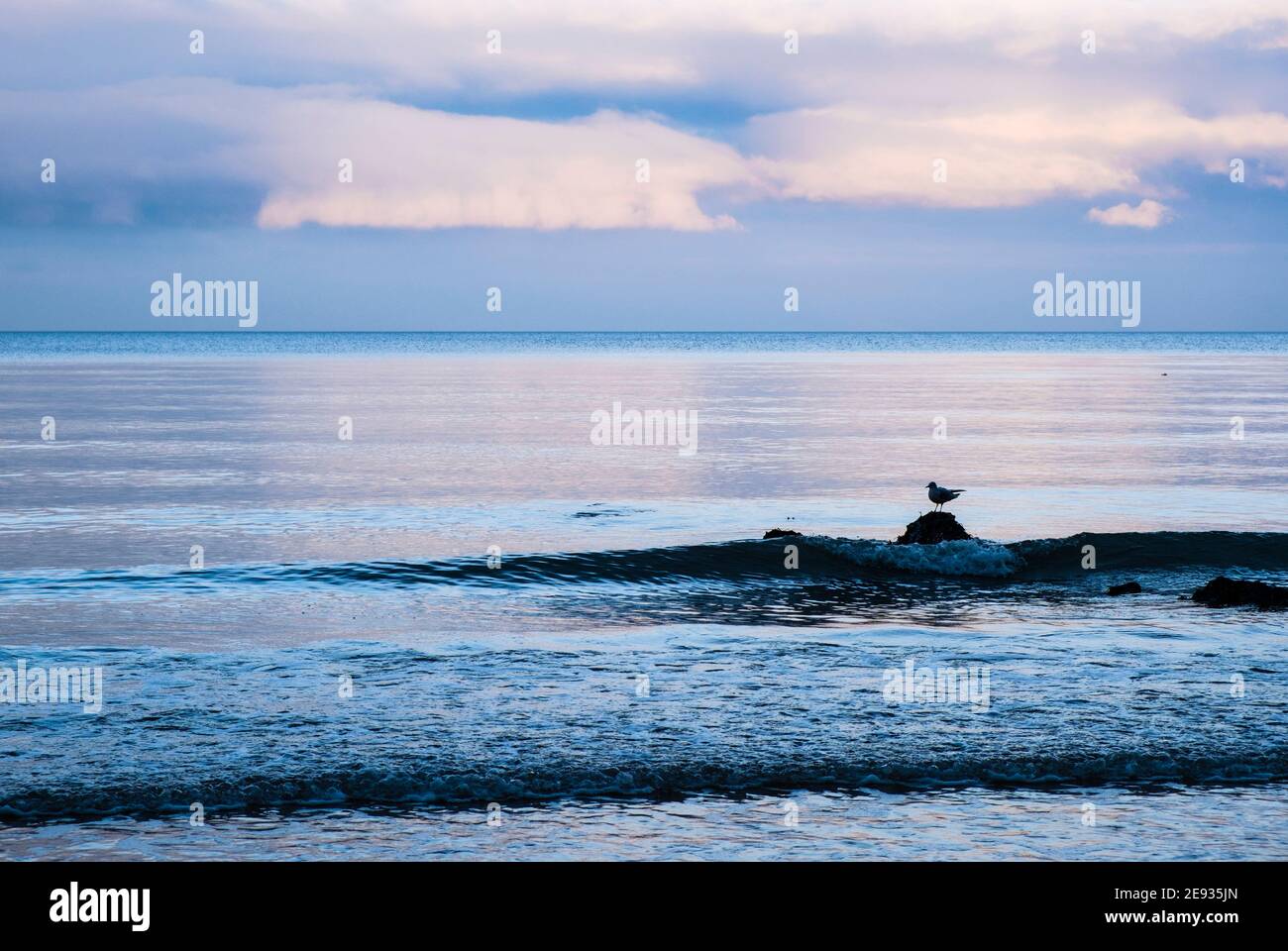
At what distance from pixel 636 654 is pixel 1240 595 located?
29.8ft

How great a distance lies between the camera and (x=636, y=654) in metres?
15.1

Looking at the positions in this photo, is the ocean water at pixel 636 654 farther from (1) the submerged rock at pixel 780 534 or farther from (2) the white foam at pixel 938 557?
(1) the submerged rock at pixel 780 534

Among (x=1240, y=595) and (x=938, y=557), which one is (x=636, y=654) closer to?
(x=938, y=557)

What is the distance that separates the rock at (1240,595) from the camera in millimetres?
17906

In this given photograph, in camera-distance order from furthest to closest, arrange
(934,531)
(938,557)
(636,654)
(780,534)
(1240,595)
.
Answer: (780,534) < (934,531) < (938,557) < (1240,595) < (636,654)

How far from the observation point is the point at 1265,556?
23.6 m

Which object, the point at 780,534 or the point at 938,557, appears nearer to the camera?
the point at 938,557

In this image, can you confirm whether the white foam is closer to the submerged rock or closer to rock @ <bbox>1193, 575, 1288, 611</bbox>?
the submerged rock

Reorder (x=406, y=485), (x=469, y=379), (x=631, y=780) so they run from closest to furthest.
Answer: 1. (x=631, y=780)
2. (x=406, y=485)
3. (x=469, y=379)

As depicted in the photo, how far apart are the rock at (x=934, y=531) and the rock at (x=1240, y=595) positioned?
4747 mm

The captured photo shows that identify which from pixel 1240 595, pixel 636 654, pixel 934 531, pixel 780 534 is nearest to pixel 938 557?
pixel 934 531
